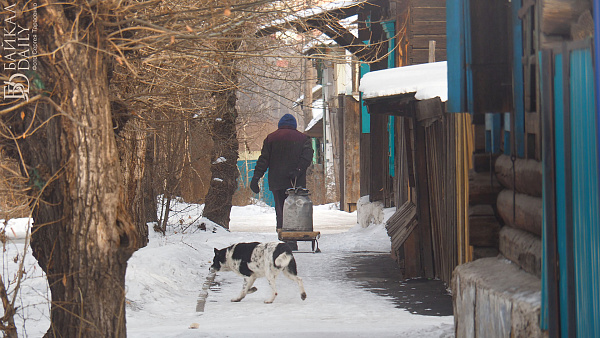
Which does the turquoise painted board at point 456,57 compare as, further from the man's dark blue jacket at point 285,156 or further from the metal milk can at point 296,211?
the man's dark blue jacket at point 285,156

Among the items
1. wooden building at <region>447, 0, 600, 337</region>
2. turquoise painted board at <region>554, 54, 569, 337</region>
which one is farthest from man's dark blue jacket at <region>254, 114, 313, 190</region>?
turquoise painted board at <region>554, 54, 569, 337</region>

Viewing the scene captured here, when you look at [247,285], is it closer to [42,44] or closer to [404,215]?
[404,215]

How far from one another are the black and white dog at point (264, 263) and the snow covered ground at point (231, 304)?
0.20m

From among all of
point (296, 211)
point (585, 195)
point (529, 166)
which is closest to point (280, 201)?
point (296, 211)

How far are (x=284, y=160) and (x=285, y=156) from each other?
7 cm

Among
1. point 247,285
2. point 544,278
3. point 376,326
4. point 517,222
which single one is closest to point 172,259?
point 247,285

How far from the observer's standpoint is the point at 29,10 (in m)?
5.04

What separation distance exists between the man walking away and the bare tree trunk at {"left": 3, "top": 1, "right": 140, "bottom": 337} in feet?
24.8

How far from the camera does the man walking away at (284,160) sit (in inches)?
506

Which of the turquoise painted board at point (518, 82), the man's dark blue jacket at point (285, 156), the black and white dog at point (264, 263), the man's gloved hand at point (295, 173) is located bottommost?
the black and white dog at point (264, 263)

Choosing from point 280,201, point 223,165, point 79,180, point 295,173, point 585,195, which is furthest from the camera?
point 223,165

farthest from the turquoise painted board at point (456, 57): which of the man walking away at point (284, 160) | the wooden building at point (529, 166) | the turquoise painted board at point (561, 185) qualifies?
the man walking away at point (284, 160)

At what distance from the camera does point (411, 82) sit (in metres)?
8.80

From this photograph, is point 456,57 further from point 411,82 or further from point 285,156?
point 285,156
